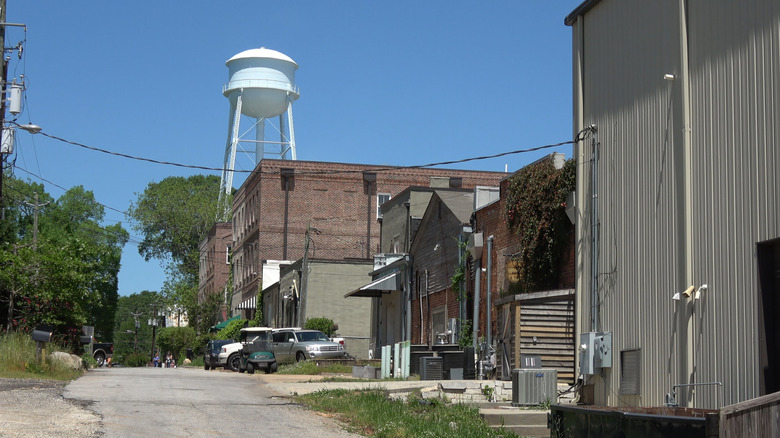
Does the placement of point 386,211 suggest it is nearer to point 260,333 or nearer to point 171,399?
point 260,333

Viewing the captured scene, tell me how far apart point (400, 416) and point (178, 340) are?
200ft

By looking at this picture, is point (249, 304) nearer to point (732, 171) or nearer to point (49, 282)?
point (49, 282)

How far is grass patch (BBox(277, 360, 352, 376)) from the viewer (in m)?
31.8

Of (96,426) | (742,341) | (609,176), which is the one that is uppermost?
(609,176)

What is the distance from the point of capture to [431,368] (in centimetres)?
2394

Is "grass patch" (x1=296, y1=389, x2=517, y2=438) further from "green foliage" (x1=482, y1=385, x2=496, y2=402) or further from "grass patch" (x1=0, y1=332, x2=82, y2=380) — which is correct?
"grass patch" (x1=0, y1=332, x2=82, y2=380)

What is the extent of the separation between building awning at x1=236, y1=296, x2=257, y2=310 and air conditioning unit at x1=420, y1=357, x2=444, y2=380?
4076 cm

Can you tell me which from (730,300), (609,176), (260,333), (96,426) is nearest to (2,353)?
(96,426)

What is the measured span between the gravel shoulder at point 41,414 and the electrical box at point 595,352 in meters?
8.06

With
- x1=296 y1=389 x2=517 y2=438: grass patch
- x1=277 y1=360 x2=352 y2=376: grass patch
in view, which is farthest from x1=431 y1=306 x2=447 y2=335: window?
x1=296 y1=389 x2=517 y2=438: grass patch

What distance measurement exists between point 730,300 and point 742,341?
579 mm

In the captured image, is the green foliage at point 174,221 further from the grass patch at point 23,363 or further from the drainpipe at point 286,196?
the grass patch at point 23,363

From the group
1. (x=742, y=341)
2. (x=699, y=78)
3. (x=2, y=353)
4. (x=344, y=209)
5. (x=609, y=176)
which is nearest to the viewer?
(x=742, y=341)

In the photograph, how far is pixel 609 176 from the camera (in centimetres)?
1684
